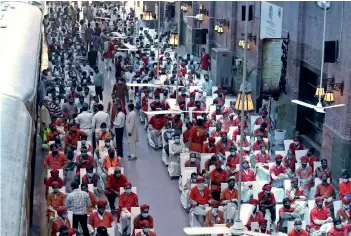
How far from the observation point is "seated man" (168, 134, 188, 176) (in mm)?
18453

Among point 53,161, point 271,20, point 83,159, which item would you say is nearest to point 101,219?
point 83,159

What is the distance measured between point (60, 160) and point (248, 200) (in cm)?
419

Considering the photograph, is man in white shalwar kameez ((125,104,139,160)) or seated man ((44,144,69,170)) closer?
seated man ((44,144,69,170))

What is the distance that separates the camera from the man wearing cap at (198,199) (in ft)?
49.3

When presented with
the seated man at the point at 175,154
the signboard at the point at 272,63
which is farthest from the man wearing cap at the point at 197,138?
the signboard at the point at 272,63

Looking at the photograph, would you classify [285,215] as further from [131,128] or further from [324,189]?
[131,128]

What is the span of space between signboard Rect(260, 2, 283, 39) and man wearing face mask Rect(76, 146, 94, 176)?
348 inches

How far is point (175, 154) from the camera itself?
18.5 m

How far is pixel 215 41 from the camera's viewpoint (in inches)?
1294

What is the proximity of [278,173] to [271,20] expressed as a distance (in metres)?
8.96

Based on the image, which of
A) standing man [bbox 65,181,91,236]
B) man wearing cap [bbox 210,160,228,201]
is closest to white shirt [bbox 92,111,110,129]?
man wearing cap [bbox 210,160,228,201]

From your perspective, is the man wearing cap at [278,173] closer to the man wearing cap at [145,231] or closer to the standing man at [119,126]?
the man wearing cap at [145,231]

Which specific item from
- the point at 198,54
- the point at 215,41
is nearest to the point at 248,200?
the point at 215,41

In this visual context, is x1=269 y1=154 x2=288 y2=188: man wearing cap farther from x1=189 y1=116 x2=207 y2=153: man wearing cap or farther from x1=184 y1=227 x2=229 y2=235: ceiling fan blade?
→ x1=184 y1=227 x2=229 y2=235: ceiling fan blade
